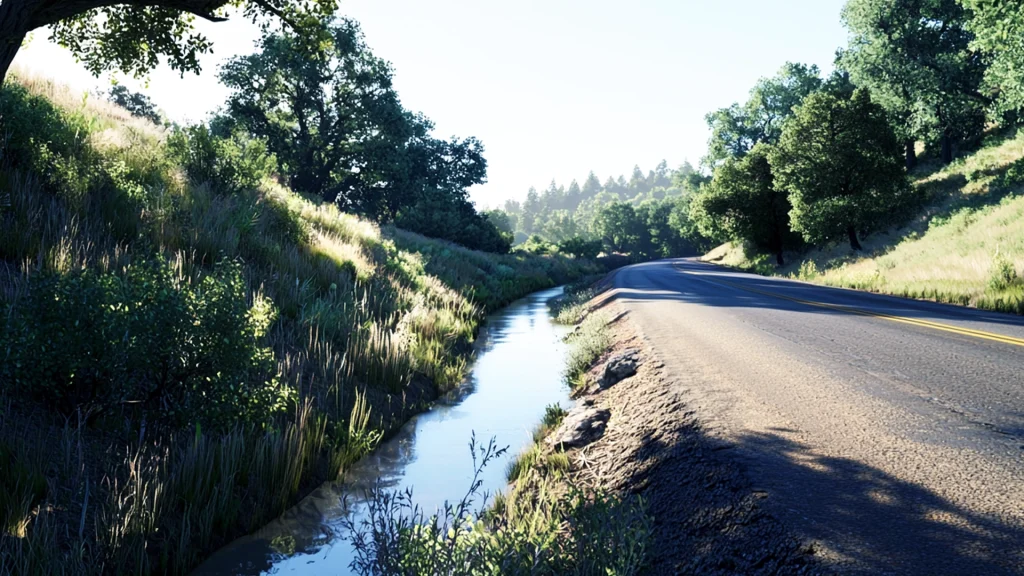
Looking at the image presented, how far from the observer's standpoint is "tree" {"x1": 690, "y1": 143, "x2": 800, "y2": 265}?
132ft

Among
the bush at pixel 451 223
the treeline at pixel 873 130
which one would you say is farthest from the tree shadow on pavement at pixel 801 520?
the bush at pixel 451 223

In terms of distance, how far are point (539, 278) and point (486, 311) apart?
1661 cm

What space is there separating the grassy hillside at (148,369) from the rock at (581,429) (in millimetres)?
2131

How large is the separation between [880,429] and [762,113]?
63314mm

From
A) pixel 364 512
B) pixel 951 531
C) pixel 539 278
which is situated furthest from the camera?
pixel 539 278

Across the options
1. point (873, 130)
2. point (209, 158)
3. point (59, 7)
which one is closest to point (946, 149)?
point (873, 130)

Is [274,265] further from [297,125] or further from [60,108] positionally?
[297,125]

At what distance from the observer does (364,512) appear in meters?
5.02

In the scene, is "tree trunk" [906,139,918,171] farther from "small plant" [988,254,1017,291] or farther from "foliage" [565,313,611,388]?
"foliage" [565,313,611,388]

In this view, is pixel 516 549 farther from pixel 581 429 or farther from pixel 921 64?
pixel 921 64

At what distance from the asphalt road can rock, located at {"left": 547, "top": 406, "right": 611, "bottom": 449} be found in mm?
901

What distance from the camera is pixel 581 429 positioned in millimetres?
5879

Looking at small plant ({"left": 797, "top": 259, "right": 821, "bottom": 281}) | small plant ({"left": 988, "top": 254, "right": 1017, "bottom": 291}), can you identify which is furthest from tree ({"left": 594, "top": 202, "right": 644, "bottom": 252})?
small plant ({"left": 988, "top": 254, "right": 1017, "bottom": 291})

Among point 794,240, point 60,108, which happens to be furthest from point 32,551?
point 794,240
